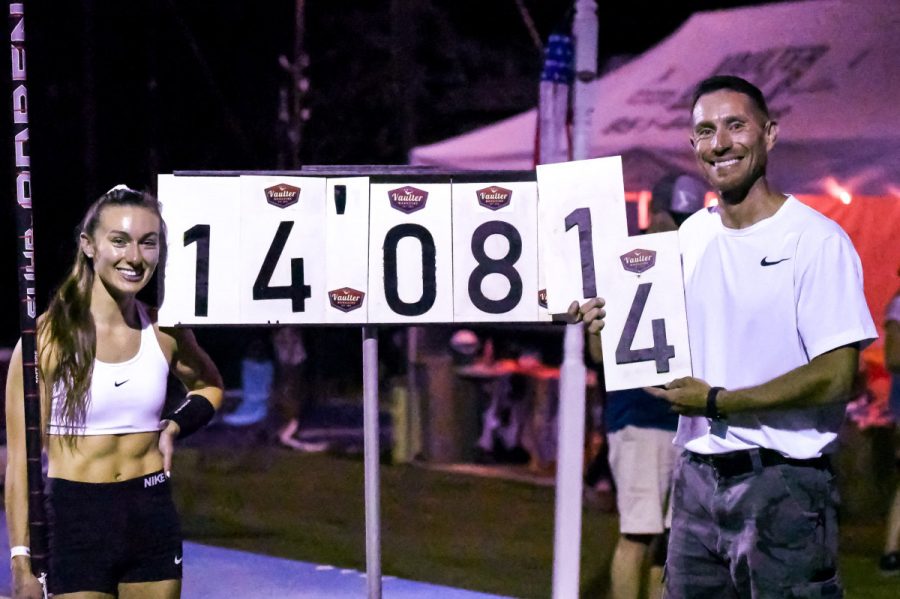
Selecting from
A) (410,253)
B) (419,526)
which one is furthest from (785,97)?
(410,253)

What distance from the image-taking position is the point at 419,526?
11.3 meters

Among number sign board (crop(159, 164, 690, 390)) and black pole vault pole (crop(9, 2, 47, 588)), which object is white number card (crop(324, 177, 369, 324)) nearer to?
number sign board (crop(159, 164, 690, 390))

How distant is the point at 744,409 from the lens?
12.6ft

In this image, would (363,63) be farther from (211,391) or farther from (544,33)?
(211,391)

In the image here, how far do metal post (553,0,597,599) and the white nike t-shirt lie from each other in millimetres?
3057

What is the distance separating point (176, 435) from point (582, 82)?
10.9ft

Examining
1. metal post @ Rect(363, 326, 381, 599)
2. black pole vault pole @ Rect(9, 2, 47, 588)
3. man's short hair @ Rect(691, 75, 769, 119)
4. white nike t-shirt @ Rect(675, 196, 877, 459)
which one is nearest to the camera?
white nike t-shirt @ Rect(675, 196, 877, 459)

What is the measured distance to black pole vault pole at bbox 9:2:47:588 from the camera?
4.74m

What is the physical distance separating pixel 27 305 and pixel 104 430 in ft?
3.33

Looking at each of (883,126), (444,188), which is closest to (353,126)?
(883,126)

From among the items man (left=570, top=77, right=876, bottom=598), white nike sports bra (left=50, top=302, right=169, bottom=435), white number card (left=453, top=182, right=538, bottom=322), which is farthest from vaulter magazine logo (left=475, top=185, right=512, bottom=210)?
white nike sports bra (left=50, top=302, right=169, bottom=435)

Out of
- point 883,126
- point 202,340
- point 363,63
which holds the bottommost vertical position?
point 202,340

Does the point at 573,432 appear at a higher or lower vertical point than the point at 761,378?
lower

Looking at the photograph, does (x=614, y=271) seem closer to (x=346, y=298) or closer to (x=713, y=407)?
(x=713, y=407)
